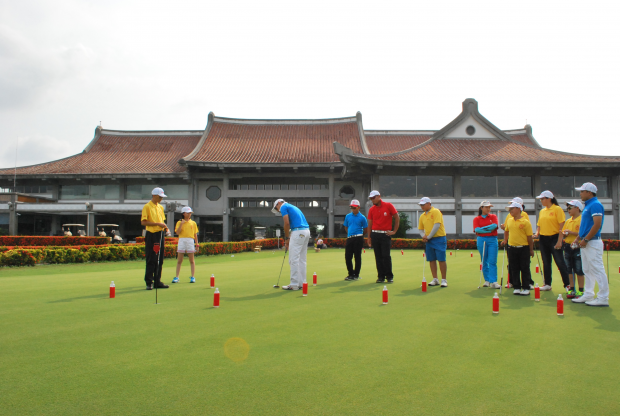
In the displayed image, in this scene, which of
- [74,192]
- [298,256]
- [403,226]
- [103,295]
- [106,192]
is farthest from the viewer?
[74,192]

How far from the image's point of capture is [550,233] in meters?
8.46

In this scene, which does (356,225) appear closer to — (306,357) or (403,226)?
(306,357)

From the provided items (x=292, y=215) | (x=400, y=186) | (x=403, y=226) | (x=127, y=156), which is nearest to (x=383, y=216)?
(x=292, y=215)

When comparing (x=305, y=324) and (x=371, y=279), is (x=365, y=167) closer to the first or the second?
(x=371, y=279)

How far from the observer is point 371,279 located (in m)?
10.4

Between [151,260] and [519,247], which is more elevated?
[519,247]

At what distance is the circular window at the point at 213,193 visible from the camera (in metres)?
34.8

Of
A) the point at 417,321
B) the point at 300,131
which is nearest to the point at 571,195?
the point at 300,131

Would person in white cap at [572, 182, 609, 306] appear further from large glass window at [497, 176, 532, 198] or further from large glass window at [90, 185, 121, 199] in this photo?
large glass window at [90, 185, 121, 199]

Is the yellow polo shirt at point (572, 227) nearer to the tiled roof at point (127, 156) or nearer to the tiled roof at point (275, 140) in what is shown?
the tiled roof at point (275, 140)

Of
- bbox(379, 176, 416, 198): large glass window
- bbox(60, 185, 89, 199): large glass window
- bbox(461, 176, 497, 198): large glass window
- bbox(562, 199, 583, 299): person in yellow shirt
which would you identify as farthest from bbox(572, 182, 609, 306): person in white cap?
bbox(60, 185, 89, 199): large glass window

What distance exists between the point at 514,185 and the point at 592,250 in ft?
87.1

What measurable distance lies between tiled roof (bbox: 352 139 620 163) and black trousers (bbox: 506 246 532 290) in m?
20.7

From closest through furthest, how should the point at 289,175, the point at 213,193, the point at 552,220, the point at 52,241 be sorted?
the point at 552,220
the point at 52,241
the point at 289,175
the point at 213,193
